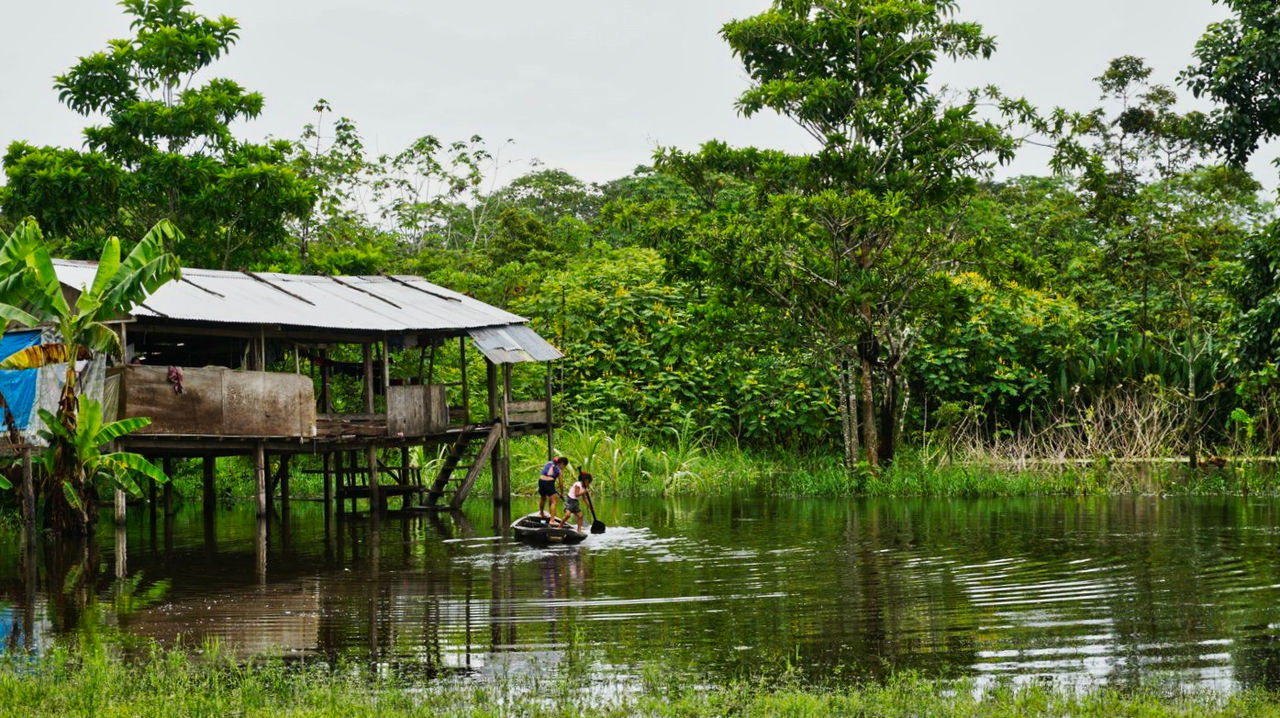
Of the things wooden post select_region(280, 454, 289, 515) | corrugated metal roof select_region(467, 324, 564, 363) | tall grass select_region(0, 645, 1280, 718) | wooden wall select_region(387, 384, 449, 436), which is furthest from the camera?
wooden post select_region(280, 454, 289, 515)

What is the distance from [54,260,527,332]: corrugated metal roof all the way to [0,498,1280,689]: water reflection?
317 centimetres

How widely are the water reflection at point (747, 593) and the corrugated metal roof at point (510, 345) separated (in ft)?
11.3

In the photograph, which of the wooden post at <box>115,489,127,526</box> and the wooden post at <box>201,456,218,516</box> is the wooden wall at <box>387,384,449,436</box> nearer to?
the wooden post at <box>201,456,218,516</box>

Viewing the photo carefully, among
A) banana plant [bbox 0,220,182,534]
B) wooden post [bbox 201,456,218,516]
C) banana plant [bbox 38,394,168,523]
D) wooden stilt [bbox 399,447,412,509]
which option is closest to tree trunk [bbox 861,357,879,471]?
wooden stilt [bbox 399,447,412,509]

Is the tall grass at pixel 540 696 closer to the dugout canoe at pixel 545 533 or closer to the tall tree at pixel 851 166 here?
the dugout canoe at pixel 545 533

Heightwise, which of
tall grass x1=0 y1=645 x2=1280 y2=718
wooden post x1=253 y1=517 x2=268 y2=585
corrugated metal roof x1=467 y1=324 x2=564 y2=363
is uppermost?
corrugated metal roof x1=467 y1=324 x2=564 y2=363

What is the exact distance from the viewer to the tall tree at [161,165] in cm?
2672

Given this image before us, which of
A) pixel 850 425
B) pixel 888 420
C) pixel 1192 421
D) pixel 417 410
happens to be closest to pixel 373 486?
pixel 417 410

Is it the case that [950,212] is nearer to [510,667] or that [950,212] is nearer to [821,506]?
[821,506]

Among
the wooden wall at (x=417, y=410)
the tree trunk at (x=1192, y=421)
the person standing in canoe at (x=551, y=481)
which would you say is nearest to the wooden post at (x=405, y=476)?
the wooden wall at (x=417, y=410)

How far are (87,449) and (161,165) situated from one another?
10.8 meters

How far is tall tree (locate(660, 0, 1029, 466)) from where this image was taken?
24844 mm

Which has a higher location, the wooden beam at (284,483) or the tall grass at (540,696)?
the wooden beam at (284,483)

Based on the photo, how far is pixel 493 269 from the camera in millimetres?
38156
